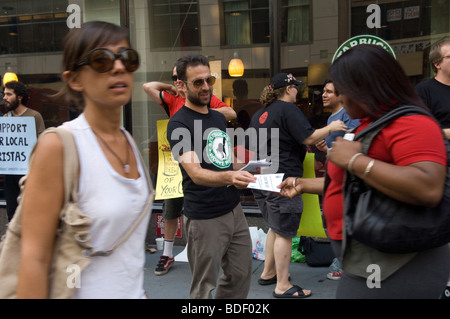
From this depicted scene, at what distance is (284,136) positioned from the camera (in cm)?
456

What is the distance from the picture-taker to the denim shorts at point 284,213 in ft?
15.0

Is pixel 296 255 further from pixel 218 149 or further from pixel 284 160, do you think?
pixel 218 149

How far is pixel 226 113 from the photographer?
15.3ft

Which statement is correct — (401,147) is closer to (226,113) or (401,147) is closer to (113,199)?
(113,199)

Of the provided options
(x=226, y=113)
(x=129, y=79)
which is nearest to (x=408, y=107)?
(x=129, y=79)

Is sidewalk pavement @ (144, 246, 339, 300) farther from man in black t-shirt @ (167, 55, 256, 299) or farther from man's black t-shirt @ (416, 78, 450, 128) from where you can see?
man's black t-shirt @ (416, 78, 450, 128)

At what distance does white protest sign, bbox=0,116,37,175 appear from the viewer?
19.9ft

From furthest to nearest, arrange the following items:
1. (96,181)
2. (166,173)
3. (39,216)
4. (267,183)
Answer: (166,173) → (267,183) → (96,181) → (39,216)

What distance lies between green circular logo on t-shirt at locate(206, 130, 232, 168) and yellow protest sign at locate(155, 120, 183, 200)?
2245 millimetres

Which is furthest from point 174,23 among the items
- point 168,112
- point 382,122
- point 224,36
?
point 382,122

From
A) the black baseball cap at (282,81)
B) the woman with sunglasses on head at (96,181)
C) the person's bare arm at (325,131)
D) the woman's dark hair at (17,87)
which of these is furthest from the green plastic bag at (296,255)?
the woman's dark hair at (17,87)

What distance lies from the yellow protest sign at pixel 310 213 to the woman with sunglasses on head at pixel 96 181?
11.2 ft

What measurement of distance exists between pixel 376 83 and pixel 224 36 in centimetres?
484
